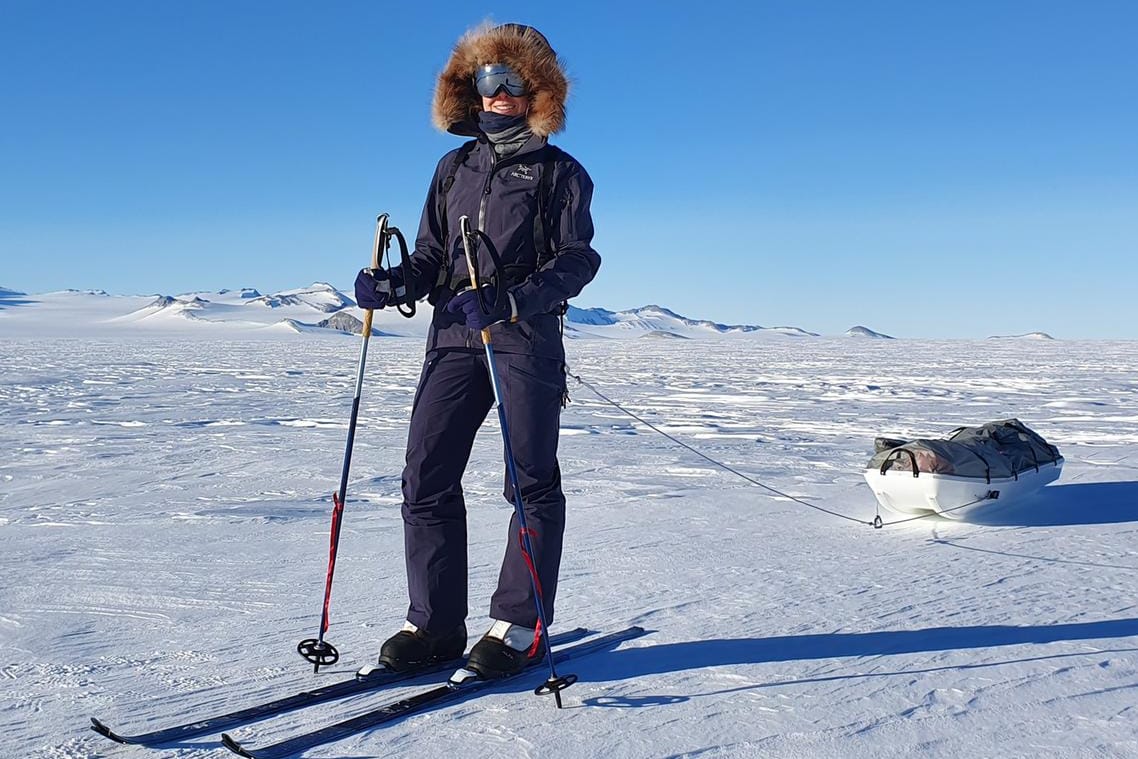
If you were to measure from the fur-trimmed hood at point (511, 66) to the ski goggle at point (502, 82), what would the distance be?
2cm

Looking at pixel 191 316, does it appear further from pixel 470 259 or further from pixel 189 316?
pixel 470 259

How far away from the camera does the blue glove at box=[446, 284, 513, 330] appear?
238 centimetres

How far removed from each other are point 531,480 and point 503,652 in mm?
442

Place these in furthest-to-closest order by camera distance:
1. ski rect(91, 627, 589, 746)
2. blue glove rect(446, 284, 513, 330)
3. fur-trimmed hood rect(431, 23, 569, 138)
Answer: fur-trimmed hood rect(431, 23, 569, 138), blue glove rect(446, 284, 513, 330), ski rect(91, 627, 589, 746)

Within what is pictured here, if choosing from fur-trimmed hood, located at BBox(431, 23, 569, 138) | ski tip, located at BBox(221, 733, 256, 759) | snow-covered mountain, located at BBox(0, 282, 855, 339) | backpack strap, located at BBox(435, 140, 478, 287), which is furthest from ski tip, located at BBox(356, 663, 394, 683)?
snow-covered mountain, located at BBox(0, 282, 855, 339)

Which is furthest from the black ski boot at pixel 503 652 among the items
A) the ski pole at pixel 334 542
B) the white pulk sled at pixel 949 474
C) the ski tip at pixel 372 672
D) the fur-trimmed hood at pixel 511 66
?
the white pulk sled at pixel 949 474

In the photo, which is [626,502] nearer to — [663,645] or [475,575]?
[475,575]

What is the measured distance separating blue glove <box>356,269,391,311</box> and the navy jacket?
2.0 inches

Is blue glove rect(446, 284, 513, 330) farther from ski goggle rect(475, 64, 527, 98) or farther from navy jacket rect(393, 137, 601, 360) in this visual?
ski goggle rect(475, 64, 527, 98)

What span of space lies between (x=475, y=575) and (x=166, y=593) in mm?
1101

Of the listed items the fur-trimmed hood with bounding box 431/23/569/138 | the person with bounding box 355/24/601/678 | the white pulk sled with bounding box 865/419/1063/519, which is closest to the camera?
the person with bounding box 355/24/601/678

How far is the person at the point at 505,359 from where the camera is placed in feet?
8.25

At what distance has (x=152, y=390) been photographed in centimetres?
1501

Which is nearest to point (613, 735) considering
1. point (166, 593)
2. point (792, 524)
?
point (166, 593)
